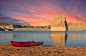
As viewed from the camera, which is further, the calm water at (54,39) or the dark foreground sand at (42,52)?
the calm water at (54,39)

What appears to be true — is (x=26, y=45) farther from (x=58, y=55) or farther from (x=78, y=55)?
(x=78, y=55)

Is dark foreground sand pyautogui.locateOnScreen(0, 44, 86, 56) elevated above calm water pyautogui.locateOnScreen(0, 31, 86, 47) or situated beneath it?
elevated above

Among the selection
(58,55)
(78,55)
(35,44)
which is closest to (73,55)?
(78,55)

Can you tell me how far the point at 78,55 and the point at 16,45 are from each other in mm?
12917

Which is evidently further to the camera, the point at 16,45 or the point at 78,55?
the point at 16,45

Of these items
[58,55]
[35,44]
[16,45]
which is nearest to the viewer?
[58,55]

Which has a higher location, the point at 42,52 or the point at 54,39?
the point at 42,52

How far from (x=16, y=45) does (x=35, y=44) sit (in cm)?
431

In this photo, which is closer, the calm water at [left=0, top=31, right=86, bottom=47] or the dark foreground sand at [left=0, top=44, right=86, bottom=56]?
the dark foreground sand at [left=0, top=44, right=86, bottom=56]

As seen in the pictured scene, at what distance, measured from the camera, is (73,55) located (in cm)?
1207

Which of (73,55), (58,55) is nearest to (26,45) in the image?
Result: (58,55)

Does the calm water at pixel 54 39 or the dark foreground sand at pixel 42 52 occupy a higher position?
the dark foreground sand at pixel 42 52

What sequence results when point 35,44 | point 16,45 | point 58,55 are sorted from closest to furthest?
point 58,55
point 16,45
point 35,44

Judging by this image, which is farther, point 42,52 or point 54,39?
point 54,39
